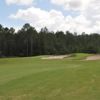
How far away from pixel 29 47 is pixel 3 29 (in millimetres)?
18342

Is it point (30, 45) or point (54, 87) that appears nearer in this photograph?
point (54, 87)

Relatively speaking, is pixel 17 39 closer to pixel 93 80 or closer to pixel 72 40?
pixel 72 40

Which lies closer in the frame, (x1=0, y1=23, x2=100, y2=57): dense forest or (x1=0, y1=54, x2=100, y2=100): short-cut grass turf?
(x1=0, y1=54, x2=100, y2=100): short-cut grass turf

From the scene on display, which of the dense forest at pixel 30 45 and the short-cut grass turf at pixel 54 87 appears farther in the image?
the dense forest at pixel 30 45

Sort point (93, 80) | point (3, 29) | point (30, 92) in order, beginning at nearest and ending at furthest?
point (30, 92), point (93, 80), point (3, 29)

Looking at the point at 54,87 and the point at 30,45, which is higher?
the point at 30,45

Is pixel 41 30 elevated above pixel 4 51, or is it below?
above

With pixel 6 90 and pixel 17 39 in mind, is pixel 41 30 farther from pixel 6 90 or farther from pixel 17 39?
pixel 6 90

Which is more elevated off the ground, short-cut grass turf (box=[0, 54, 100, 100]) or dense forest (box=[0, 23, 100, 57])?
dense forest (box=[0, 23, 100, 57])

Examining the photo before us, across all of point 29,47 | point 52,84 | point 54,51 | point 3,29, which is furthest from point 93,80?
point 3,29

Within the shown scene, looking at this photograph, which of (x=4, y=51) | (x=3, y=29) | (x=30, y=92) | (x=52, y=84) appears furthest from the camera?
(x=3, y=29)

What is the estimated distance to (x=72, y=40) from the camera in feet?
424

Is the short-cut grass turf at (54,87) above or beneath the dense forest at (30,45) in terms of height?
beneath

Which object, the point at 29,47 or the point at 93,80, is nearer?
the point at 93,80
